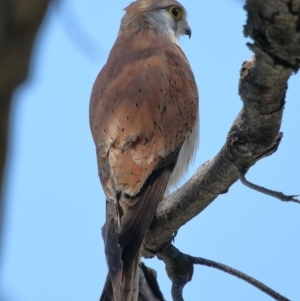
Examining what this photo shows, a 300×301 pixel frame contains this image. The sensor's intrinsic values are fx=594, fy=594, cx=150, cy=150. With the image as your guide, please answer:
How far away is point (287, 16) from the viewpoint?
1802mm

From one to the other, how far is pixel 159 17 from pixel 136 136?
213 cm

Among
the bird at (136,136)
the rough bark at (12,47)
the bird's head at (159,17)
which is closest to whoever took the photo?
the rough bark at (12,47)

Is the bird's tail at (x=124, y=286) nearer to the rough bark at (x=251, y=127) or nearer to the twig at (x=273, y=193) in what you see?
the rough bark at (x=251, y=127)

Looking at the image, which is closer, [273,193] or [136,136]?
[273,193]

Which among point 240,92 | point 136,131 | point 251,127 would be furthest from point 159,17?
point 240,92

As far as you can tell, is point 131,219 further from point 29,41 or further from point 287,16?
point 29,41

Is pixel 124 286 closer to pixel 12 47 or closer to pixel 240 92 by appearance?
pixel 240 92

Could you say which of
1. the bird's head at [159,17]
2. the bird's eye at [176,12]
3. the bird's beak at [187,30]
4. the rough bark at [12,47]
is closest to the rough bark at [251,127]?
the rough bark at [12,47]

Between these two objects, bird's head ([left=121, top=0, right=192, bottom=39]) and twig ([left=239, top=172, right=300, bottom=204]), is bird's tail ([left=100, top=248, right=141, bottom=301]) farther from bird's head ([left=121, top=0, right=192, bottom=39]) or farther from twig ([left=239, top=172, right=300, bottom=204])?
bird's head ([left=121, top=0, right=192, bottom=39])

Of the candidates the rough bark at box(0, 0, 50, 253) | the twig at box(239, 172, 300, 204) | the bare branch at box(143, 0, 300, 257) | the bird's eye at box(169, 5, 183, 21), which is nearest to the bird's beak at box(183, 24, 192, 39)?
the bird's eye at box(169, 5, 183, 21)

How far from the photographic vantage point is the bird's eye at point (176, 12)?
237 inches

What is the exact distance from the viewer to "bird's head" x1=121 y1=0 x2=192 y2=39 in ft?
18.4

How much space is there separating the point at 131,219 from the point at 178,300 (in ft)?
1.86

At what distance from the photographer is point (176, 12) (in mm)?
6062
